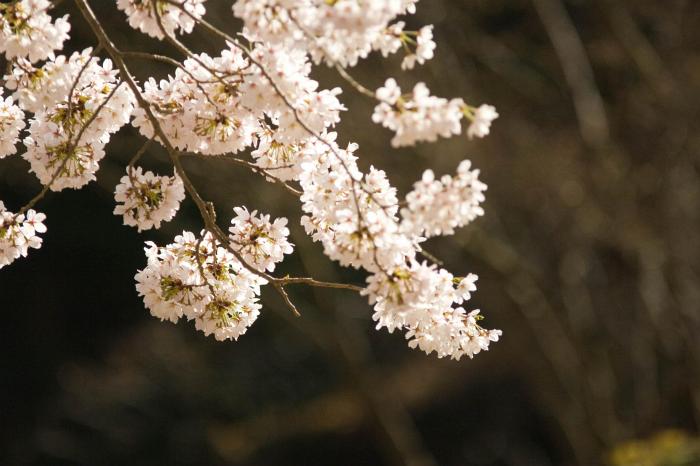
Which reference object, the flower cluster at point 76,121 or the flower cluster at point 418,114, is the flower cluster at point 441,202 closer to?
the flower cluster at point 418,114

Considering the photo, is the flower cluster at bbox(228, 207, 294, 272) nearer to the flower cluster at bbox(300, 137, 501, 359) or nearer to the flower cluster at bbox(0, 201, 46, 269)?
the flower cluster at bbox(300, 137, 501, 359)

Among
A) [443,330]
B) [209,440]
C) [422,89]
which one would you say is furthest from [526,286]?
[422,89]

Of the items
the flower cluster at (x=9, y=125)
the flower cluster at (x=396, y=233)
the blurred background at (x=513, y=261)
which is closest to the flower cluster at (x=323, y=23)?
the flower cluster at (x=396, y=233)

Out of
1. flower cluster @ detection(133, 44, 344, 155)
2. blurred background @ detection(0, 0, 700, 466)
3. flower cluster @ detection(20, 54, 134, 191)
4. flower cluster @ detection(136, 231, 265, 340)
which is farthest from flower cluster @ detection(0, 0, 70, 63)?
blurred background @ detection(0, 0, 700, 466)

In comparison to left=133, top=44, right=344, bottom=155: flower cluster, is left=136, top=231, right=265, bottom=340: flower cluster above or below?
below

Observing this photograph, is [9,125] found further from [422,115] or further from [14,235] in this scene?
[422,115]

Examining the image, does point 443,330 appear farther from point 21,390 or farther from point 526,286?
point 21,390
